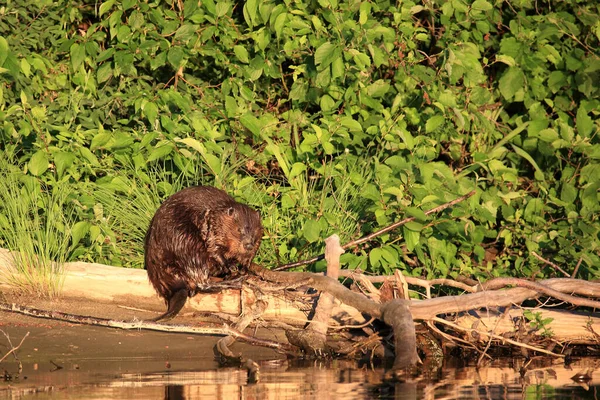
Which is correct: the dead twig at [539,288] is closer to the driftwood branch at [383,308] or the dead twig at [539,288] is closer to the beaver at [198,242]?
the driftwood branch at [383,308]

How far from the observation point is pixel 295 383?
15.1 ft

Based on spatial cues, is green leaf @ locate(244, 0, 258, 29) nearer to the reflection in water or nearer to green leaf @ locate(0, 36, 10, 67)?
green leaf @ locate(0, 36, 10, 67)

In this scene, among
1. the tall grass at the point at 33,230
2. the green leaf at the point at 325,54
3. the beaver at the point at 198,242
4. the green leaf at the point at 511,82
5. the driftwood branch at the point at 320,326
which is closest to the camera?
the driftwood branch at the point at 320,326

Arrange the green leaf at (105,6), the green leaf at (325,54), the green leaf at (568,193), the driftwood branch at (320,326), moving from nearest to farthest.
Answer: the driftwood branch at (320,326) → the green leaf at (325,54) → the green leaf at (105,6) → the green leaf at (568,193)

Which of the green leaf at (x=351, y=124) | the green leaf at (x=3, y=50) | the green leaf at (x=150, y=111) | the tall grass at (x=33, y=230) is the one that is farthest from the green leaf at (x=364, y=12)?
the green leaf at (x=3, y=50)

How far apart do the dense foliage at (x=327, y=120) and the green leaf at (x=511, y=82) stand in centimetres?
2

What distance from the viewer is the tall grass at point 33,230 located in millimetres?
5812

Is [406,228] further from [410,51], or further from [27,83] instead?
[27,83]

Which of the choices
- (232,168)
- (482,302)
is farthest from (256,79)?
(482,302)

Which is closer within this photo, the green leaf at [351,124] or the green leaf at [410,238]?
A: the green leaf at [410,238]

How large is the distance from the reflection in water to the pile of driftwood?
0.70 ft

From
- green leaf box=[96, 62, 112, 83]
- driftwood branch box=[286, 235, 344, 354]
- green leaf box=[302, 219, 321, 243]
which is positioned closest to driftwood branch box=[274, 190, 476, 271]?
green leaf box=[302, 219, 321, 243]

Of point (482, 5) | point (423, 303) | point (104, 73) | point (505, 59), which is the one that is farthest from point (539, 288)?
point (104, 73)

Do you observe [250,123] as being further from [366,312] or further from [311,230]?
[366,312]
